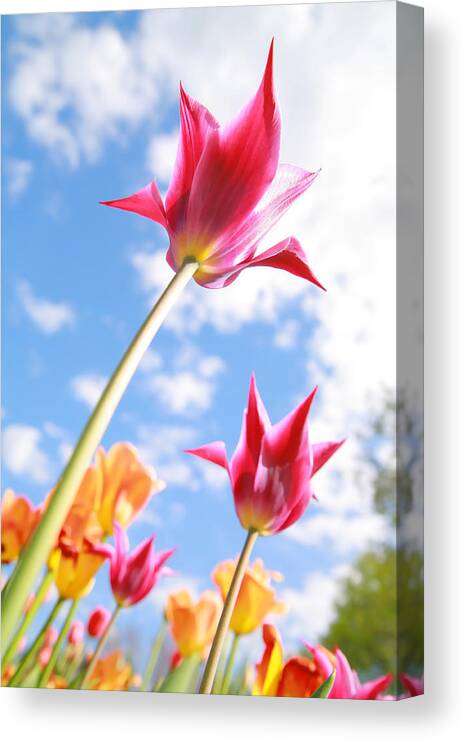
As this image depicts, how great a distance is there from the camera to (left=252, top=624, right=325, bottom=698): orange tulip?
2197 millimetres

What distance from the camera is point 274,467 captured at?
222cm

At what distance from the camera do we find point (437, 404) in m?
2.25

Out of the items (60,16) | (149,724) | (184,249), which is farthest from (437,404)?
(60,16)

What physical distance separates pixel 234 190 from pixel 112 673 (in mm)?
878

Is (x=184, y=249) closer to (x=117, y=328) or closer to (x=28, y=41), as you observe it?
(x=117, y=328)

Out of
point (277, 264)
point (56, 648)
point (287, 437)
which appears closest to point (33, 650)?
point (56, 648)

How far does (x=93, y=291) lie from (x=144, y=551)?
18.9 inches

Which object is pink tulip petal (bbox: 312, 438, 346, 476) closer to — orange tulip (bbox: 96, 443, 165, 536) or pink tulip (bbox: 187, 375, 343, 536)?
pink tulip (bbox: 187, 375, 343, 536)

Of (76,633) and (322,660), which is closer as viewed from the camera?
(322,660)

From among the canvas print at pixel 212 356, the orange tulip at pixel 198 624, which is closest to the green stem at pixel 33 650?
the canvas print at pixel 212 356

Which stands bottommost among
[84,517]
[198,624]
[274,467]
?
[198,624]

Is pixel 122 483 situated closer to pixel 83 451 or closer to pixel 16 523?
pixel 83 451

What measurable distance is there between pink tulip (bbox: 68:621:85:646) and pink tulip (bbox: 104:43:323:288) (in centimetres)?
65

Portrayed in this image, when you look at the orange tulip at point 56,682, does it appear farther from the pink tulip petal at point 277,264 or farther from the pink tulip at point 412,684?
the pink tulip petal at point 277,264
